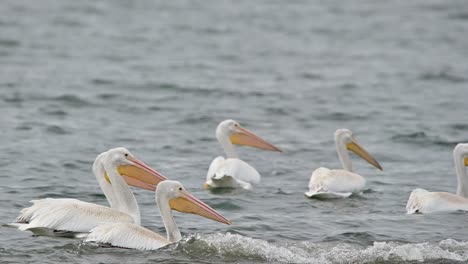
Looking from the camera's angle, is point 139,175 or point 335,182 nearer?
point 139,175

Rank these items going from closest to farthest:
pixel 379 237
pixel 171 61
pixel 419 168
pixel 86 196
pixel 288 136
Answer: pixel 379 237 → pixel 86 196 → pixel 419 168 → pixel 288 136 → pixel 171 61

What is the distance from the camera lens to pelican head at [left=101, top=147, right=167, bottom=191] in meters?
8.07

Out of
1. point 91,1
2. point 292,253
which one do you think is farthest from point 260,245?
point 91,1

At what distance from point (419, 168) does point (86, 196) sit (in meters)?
3.56

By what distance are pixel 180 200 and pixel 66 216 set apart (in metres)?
0.79

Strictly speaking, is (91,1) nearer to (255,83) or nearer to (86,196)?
(255,83)

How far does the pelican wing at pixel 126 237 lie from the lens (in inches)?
286

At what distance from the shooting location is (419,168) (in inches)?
434

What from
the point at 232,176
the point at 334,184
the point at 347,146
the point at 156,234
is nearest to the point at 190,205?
the point at 156,234

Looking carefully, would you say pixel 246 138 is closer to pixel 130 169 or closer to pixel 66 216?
pixel 130 169

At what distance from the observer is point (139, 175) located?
818cm

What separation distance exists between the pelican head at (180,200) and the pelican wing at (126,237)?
36 cm

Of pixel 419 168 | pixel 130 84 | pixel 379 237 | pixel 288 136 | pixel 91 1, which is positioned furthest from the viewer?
pixel 91 1

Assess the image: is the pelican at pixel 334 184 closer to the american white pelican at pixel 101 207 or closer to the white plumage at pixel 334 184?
A: the white plumage at pixel 334 184
